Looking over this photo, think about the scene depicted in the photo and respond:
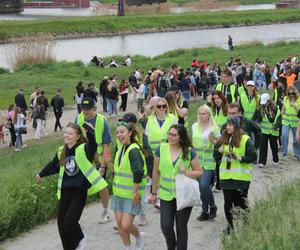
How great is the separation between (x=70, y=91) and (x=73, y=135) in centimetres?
2271

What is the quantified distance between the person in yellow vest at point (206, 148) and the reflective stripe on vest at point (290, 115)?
4450 mm

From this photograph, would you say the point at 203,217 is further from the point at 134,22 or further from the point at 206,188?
the point at 134,22

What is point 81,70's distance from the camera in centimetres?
3653

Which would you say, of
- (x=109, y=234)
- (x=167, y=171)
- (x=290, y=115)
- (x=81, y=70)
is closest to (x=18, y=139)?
(x=290, y=115)

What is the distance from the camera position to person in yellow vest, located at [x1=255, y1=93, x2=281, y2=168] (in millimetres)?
11922

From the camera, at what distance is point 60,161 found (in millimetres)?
7191

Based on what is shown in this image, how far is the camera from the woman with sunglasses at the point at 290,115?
12398 mm

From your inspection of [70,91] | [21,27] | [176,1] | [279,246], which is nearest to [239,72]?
[70,91]

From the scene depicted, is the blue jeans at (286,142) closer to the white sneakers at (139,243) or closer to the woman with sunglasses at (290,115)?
the woman with sunglasses at (290,115)

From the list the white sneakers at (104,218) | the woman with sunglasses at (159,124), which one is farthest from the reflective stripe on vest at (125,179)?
the woman with sunglasses at (159,124)

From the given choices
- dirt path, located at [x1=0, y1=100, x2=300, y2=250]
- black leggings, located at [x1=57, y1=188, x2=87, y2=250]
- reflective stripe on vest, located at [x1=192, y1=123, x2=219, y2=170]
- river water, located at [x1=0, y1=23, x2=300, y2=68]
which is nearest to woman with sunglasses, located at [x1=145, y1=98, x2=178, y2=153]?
reflective stripe on vest, located at [x1=192, y1=123, x2=219, y2=170]

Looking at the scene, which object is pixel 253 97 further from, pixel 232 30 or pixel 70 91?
pixel 232 30

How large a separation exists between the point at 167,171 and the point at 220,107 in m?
3.40

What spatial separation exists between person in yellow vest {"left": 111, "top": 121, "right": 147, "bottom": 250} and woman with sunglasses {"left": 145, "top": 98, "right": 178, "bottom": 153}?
164 cm
